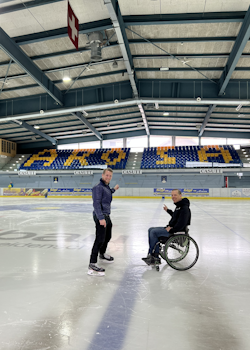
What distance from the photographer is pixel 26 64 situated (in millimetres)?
14602

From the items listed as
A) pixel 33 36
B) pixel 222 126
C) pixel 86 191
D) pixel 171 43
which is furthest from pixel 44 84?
pixel 222 126

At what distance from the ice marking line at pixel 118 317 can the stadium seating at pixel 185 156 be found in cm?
2740

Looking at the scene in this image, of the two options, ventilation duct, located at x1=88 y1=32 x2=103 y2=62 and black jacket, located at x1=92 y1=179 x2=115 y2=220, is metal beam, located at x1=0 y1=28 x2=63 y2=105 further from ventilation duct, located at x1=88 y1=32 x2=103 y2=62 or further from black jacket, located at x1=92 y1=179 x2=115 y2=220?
black jacket, located at x1=92 y1=179 x2=115 y2=220

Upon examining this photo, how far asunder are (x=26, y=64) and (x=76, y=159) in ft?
67.8

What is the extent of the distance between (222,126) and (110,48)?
756 inches

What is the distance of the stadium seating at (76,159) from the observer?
33250 millimetres

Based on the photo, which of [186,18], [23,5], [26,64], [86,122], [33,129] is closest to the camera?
[23,5]

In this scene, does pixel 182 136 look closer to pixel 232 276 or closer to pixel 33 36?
pixel 33 36

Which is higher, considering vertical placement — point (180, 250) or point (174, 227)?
point (174, 227)

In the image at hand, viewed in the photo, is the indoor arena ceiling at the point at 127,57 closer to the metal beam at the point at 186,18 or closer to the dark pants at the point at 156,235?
the metal beam at the point at 186,18

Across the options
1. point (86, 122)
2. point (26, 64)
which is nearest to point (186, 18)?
point (26, 64)

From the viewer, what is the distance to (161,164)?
3175cm

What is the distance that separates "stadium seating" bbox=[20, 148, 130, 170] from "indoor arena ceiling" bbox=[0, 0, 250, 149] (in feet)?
25.0

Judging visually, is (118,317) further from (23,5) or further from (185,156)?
(185,156)
